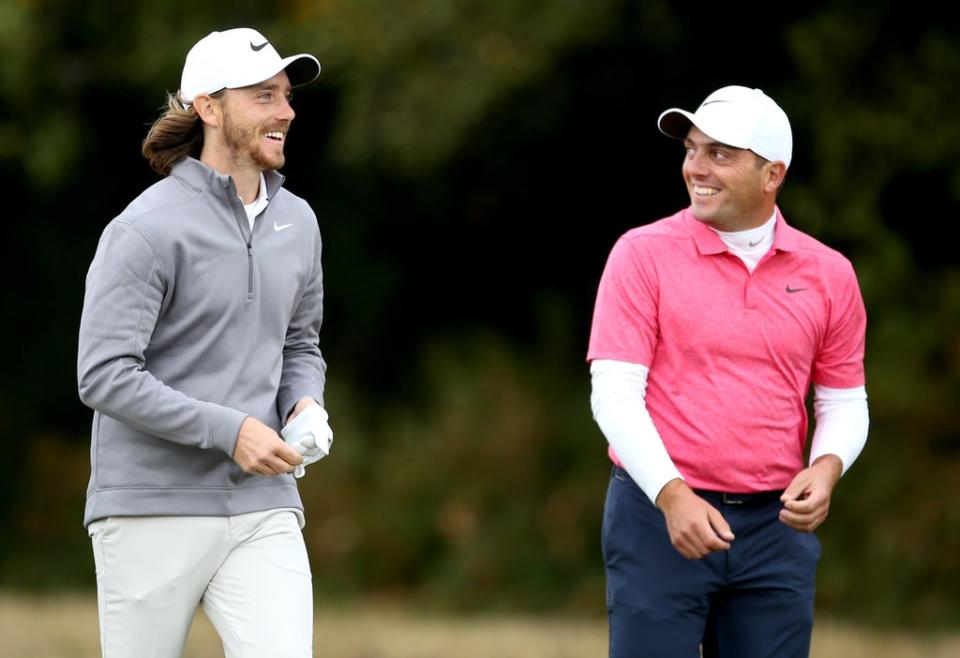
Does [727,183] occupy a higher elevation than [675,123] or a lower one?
lower

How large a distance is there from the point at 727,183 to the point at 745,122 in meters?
0.18

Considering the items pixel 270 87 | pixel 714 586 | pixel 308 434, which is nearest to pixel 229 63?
pixel 270 87

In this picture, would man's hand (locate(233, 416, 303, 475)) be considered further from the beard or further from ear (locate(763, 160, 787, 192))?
ear (locate(763, 160, 787, 192))

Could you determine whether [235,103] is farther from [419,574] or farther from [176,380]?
[419,574]

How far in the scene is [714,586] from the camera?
181 inches

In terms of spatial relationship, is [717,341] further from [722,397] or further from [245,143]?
[245,143]

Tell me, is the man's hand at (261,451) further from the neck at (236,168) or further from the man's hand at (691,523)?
the man's hand at (691,523)

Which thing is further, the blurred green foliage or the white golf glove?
the blurred green foliage

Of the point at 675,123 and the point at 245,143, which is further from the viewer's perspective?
the point at 675,123

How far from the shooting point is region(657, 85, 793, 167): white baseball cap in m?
4.67

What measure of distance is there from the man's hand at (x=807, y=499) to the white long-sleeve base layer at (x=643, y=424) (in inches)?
6.1

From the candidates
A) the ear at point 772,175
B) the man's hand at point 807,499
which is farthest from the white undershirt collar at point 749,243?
the man's hand at point 807,499

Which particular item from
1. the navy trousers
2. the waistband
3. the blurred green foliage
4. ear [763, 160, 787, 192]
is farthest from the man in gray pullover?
the blurred green foliage

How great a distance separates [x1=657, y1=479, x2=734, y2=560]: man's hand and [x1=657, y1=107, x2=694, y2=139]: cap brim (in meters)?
1.10
